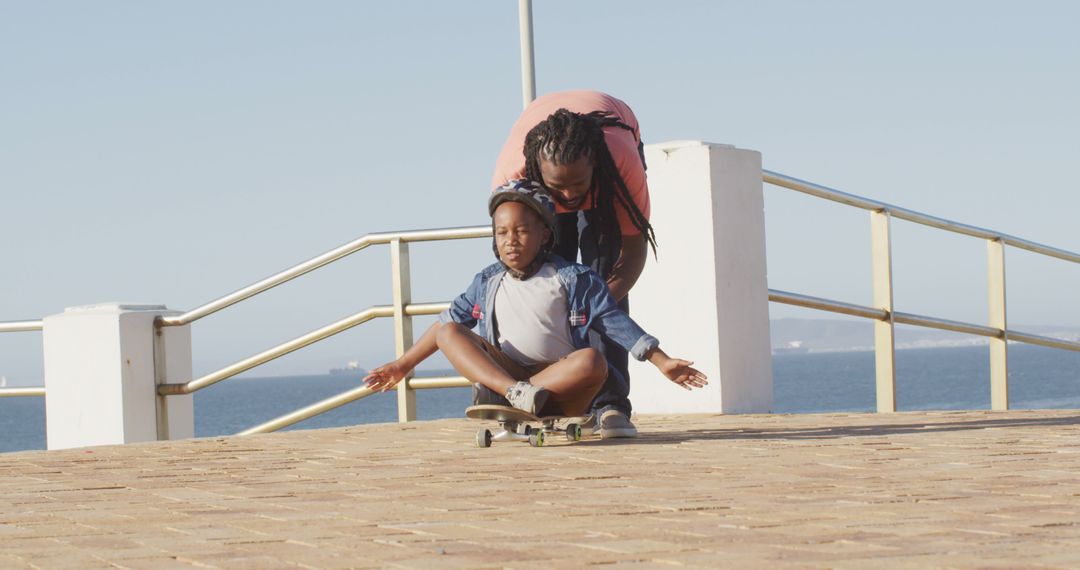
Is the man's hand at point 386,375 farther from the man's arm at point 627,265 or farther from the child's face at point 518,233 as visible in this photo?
the man's arm at point 627,265

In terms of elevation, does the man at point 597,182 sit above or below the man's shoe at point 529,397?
above

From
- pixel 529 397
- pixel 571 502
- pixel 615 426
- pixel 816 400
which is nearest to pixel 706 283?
pixel 615 426

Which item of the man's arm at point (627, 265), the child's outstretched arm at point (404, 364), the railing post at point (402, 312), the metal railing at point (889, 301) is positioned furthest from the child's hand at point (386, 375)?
the metal railing at point (889, 301)

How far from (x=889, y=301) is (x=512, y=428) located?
2699 mm

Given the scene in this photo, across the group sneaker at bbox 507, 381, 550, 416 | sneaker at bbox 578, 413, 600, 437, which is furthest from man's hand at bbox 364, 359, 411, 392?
sneaker at bbox 578, 413, 600, 437

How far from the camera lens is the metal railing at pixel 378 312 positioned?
6.36 metres

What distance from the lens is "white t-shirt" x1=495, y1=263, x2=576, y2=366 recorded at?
15.2 feet

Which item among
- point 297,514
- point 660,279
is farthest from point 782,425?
point 297,514

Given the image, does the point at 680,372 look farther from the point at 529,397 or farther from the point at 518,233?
the point at 518,233

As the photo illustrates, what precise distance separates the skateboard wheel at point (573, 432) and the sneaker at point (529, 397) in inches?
7.0

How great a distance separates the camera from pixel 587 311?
15.2ft

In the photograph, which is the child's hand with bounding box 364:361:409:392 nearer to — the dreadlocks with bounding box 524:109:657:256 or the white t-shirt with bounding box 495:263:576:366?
the white t-shirt with bounding box 495:263:576:366

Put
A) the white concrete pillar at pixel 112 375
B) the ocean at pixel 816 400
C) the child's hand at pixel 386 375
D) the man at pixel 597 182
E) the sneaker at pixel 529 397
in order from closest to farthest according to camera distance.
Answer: the sneaker at pixel 529 397, the man at pixel 597 182, the child's hand at pixel 386 375, the white concrete pillar at pixel 112 375, the ocean at pixel 816 400

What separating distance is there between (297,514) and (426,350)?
1.85 meters
